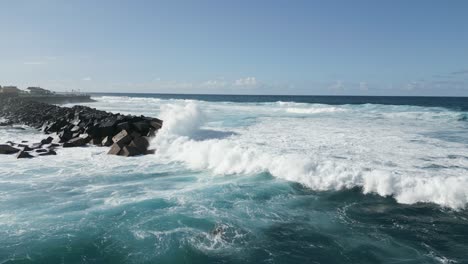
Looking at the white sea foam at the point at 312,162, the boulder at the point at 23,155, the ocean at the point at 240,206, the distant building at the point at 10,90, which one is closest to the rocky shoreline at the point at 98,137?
the boulder at the point at 23,155

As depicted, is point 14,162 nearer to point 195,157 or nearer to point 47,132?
point 195,157

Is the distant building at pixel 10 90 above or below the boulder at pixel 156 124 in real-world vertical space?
above

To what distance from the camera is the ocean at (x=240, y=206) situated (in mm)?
6107

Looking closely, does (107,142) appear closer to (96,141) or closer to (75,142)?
(96,141)

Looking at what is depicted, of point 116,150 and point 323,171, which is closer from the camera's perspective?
point 323,171

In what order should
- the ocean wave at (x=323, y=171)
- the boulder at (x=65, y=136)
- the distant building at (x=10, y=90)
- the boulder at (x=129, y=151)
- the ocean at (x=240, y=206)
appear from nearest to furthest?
the ocean at (x=240, y=206)
the ocean wave at (x=323, y=171)
the boulder at (x=129, y=151)
the boulder at (x=65, y=136)
the distant building at (x=10, y=90)

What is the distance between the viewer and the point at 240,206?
322 inches

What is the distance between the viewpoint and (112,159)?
1358 cm

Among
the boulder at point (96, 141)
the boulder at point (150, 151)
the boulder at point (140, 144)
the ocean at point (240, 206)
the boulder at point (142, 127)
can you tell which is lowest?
the ocean at point (240, 206)

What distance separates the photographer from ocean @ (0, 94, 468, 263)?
611 centimetres

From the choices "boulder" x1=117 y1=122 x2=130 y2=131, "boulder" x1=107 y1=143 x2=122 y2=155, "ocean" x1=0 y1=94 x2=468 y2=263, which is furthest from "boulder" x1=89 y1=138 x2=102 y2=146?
"ocean" x1=0 y1=94 x2=468 y2=263

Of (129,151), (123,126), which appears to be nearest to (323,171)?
(129,151)

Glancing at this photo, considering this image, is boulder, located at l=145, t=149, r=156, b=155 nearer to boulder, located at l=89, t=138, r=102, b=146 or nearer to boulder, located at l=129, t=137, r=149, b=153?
boulder, located at l=129, t=137, r=149, b=153

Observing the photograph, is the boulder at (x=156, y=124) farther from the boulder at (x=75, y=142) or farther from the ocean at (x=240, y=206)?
the ocean at (x=240, y=206)
